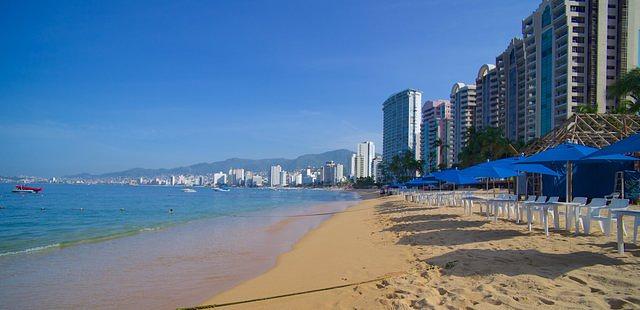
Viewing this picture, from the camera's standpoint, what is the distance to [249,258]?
1134cm

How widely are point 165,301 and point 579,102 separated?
233 feet

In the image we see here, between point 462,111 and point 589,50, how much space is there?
53.1m

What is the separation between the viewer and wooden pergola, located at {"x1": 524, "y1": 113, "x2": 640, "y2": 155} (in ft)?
67.7

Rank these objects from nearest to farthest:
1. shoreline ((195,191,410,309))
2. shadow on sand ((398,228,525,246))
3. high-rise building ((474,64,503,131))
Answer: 1. shoreline ((195,191,410,309))
2. shadow on sand ((398,228,525,246))
3. high-rise building ((474,64,503,131))

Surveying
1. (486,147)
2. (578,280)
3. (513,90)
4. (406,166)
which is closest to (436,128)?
(406,166)

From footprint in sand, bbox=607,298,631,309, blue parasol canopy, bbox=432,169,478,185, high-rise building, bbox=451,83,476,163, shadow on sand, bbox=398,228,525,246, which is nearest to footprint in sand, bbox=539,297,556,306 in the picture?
footprint in sand, bbox=607,298,631,309

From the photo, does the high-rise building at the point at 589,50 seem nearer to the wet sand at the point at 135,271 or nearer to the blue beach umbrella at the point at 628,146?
the wet sand at the point at 135,271

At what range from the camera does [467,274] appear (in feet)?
19.6

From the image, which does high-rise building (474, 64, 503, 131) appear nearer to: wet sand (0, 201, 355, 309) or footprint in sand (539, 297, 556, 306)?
wet sand (0, 201, 355, 309)

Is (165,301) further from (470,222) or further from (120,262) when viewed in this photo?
(470,222)

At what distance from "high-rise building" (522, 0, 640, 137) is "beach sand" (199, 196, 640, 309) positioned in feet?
209

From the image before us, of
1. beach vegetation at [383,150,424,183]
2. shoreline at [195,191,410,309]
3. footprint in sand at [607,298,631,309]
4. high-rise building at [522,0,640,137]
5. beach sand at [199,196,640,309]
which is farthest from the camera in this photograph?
beach vegetation at [383,150,424,183]

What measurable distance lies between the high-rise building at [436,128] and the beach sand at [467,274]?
121454 mm

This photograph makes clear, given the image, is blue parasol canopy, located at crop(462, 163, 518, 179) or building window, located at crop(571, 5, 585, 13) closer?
blue parasol canopy, located at crop(462, 163, 518, 179)
